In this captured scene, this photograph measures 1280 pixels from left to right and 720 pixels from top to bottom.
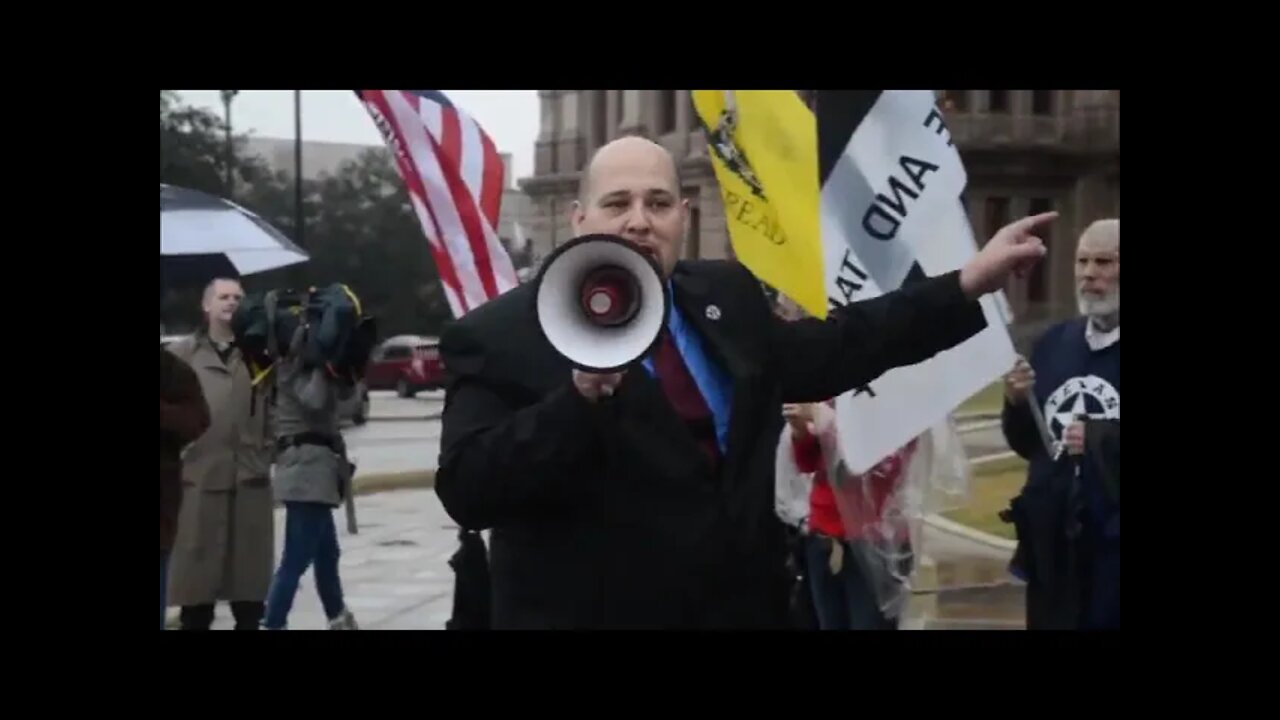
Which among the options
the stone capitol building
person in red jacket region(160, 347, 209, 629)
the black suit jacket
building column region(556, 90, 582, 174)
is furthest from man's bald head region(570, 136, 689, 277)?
person in red jacket region(160, 347, 209, 629)

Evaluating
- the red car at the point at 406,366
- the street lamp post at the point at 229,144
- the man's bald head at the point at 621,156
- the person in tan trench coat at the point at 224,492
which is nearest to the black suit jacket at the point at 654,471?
the man's bald head at the point at 621,156

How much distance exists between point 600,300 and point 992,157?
1.99 meters

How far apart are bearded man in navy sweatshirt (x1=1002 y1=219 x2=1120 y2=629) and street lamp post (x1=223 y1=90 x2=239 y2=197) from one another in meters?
2.24

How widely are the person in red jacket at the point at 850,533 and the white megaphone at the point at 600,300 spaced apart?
168cm

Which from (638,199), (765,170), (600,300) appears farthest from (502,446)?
(765,170)

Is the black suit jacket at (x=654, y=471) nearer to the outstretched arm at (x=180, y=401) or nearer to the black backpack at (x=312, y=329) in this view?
the black backpack at (x=312, y=329)

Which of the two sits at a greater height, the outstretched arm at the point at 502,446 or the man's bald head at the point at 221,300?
the man's bald head at the point at 221,300

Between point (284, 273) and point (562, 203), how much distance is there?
103cm

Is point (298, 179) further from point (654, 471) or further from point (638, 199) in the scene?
point (654, 471)

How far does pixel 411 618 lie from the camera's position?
490cm

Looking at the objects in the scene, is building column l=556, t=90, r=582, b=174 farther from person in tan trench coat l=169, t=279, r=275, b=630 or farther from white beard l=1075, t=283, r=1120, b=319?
white beard l=1075, t=283, r=1120, b=319

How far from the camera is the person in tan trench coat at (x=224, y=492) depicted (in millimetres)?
5543

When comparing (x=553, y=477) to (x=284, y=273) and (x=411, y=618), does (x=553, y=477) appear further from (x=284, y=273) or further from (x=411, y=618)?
(x=284, y=273)

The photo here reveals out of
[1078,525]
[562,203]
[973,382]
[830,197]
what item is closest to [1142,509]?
[1078,525]
